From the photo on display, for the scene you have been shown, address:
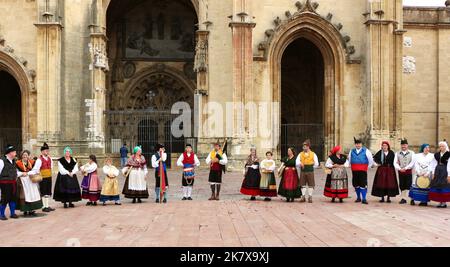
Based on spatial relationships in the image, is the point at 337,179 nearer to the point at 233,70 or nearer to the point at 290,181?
the point at 290,181

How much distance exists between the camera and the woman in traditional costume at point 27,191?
11.3 metres

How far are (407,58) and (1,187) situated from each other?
2590 cm

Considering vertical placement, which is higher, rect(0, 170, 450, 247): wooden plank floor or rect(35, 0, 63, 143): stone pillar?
rect(35, 0, 63, 143): stone pillar

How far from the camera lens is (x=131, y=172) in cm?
1370

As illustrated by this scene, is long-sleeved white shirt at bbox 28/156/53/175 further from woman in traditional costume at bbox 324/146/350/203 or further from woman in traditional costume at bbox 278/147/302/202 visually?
woman in traditional costume at bbox 324/146/350/203

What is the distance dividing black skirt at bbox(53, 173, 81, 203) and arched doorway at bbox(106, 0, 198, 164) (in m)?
17.9

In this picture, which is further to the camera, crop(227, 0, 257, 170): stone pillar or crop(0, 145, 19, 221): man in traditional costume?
crop(227, 0, 257, 170): stone pillar

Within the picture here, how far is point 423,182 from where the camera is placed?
12.9 meters

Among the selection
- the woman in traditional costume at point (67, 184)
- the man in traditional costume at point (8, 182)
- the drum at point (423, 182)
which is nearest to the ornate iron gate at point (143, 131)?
the woman in traditional costume at point (67, 184)

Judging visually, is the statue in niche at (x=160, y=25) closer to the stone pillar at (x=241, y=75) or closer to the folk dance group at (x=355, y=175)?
the stone pillar at (x=241, y=75)

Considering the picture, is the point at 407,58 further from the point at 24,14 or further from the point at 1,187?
the point at 1,187

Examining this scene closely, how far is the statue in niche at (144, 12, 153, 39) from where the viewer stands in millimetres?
32000

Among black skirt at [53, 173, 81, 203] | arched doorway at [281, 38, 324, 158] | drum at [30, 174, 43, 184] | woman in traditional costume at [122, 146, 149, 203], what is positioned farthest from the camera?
arched doorway at [281, 38, 324, 158]

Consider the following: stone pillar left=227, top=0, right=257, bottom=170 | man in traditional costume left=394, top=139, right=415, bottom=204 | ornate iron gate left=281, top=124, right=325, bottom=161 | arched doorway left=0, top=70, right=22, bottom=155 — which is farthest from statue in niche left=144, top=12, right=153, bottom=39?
man in traditional costume left=394, top=139, right=415, bottom=204
